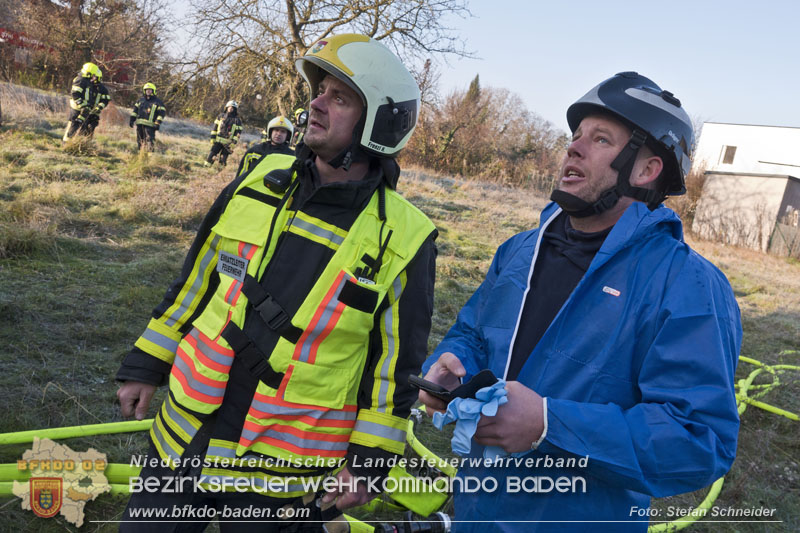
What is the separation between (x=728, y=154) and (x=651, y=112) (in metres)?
45.6

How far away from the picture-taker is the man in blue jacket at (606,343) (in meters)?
1.44

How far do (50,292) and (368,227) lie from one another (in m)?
4.99

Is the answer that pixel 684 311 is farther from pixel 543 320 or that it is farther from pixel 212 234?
pixel 212 234

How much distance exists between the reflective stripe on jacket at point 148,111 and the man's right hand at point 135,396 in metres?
15.0

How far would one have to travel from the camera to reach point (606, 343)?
166 centimetres

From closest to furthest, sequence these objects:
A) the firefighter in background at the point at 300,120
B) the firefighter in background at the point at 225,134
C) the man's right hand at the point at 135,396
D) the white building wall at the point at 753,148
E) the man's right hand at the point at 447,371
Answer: the man's right hand at the point at 447,371 < the man's right hand at the point at 135,396 < the firefighter in background at the point at 300,120 < the firefighter in background at the point at 225,134 < the white building wall at the point at 753,148

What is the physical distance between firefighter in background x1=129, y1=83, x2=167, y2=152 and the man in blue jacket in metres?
14.9

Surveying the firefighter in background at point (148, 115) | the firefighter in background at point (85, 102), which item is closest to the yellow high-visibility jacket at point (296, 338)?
the firefighter in background at point (85, 102)

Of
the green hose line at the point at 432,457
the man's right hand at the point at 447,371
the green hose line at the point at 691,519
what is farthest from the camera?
the green hose line at the point at 432,457

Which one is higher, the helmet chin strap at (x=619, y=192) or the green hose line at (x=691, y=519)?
the helmet chin strap at (x=619, y=192)

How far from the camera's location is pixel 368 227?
2160 mm

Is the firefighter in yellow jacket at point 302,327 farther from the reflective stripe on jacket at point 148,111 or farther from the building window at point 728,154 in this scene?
the building window at point 728,154

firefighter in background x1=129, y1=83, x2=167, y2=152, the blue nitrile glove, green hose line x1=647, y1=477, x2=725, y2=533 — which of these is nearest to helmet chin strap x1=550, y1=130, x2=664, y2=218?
the blue nitrile glove

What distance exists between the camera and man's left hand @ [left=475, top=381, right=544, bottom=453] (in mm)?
1466
